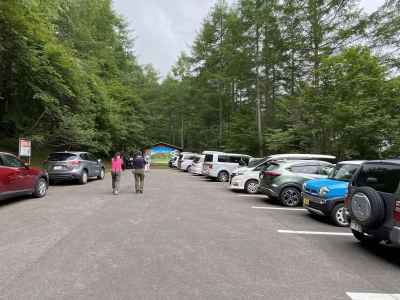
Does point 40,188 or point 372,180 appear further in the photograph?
point 40,188

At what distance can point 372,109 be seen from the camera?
555 inches

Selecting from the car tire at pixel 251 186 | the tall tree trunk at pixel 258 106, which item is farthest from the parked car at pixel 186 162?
the car tire at pixel 251 186

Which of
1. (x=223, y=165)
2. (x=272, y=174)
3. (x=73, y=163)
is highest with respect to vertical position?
(x=73, y=163)

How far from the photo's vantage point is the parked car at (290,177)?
979 centimetres

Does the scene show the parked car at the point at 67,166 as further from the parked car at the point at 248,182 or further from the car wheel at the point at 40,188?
the parked car at the point at 248,182

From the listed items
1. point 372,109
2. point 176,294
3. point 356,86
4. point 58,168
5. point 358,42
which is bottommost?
point 176,294

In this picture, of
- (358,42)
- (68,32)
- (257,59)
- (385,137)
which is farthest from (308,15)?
(68,32)

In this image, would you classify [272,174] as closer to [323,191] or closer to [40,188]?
[323,191]

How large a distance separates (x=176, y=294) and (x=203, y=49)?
35276mm

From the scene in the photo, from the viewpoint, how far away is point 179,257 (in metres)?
4.62

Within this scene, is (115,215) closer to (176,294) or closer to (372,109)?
(176,294)

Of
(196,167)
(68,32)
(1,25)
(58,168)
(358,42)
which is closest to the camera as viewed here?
(1,25)

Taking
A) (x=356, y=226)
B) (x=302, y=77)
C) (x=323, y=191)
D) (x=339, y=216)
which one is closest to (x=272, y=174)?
(x=323, y=191)

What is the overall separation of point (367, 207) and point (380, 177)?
2.09ft
